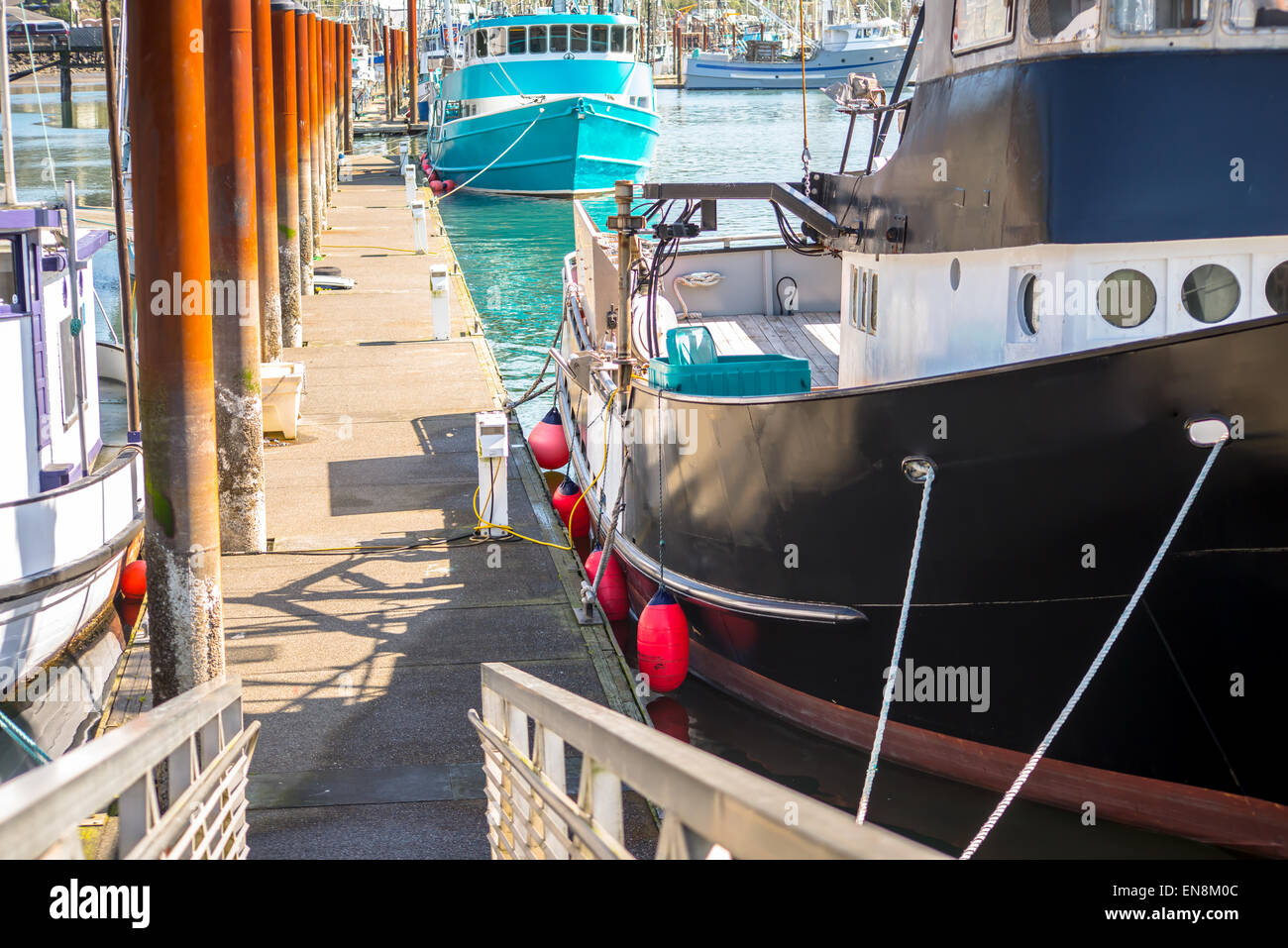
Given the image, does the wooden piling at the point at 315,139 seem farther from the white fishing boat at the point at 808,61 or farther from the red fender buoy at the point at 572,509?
the white fishing boat at the point at 808,61

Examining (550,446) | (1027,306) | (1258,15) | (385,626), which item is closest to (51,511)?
(385,626)

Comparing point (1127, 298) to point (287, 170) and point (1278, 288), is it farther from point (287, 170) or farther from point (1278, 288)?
point (287, 170)

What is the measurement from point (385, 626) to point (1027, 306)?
15.6 feet

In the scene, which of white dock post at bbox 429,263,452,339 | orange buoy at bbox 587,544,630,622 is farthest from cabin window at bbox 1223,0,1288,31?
white dock post at bbox 429,263,452,339

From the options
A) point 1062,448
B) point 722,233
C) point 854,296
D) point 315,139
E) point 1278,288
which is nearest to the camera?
point 1062,448

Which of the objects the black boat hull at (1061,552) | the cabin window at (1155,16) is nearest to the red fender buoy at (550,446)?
the black boat hull at (1061,552)

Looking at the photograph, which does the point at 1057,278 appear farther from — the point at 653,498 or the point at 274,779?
the point at 274,779

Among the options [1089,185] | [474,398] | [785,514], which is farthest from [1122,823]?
[474,398]

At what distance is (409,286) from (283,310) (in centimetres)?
554

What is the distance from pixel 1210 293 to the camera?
6.54m

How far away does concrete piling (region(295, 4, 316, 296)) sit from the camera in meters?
23.5

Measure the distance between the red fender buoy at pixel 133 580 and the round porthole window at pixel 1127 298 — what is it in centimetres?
802

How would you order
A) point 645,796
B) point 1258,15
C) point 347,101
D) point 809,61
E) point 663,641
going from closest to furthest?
point 645,796
point 1258,15
point 663,641
point 347,101
point 809,61

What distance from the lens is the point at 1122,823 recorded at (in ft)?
22.5
